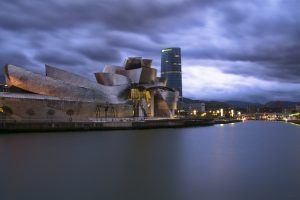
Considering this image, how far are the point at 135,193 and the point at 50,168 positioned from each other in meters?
5.65

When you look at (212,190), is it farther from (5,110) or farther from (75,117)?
(75,117)

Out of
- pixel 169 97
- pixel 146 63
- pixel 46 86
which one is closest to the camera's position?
pixel 46 86

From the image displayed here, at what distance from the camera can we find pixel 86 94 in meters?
60.4

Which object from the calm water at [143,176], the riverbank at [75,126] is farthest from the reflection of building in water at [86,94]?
the calm water at [143,176]

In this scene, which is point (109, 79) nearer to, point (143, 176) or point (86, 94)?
point (86, 94)

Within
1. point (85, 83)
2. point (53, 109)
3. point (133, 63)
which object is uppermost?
point (133, 63)

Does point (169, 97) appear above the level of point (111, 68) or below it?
below

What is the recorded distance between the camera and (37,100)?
49.7 meters

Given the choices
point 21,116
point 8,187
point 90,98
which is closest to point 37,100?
point 21,116

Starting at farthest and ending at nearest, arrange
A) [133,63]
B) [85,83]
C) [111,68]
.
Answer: [133,63] → [111,68] → [85,83]

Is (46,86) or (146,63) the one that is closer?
(46,86)

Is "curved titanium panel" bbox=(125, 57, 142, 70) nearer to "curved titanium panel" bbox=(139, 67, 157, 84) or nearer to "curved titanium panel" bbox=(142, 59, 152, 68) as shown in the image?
"curved titanium panel" bbox=(142, 59, 152, 68)

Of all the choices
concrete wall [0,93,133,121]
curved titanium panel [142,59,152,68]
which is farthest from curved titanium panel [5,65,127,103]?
curved titanium panel [142,59,152,68]

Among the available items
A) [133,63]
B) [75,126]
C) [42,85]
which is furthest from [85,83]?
[133,63]
